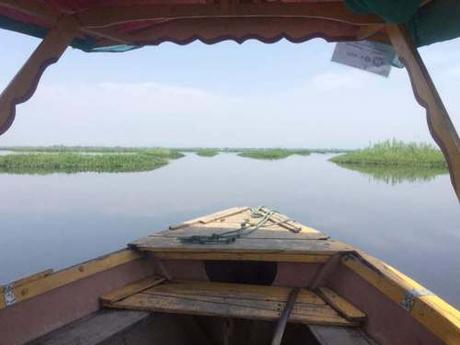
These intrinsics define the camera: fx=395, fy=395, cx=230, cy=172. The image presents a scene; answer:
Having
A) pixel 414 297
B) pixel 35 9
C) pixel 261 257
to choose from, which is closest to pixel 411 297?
pixel 414 297

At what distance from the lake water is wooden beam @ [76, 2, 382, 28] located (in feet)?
19.9

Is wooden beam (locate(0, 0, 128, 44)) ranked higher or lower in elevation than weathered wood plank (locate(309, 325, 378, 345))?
higher

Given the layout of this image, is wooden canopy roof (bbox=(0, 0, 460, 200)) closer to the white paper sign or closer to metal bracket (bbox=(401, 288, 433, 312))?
the white paper sign

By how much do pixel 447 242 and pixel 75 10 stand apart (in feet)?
37.4

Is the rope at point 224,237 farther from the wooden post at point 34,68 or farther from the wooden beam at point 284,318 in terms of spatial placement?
the wooden post at point 34,68

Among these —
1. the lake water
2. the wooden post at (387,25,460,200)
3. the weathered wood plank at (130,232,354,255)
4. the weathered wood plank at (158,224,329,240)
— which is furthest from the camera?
the lake water

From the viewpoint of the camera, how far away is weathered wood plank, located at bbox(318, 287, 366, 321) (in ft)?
9.25

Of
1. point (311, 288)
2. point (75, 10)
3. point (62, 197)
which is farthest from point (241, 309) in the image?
point (62, 197)

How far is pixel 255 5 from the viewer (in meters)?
2.46

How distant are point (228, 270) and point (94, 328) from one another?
4.95ft

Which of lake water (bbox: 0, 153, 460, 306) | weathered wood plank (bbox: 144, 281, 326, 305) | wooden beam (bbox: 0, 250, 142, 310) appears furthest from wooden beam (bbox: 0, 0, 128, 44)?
lake water (bbox: 0, 153, 460, 306)

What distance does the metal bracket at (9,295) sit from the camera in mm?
2443

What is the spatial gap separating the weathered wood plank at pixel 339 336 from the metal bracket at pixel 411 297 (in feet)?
1.21

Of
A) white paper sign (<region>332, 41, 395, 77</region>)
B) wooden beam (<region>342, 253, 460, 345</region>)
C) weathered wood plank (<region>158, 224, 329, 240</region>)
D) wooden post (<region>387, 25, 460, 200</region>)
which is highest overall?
white paper sign (<region>332, 41, 395, 77</region>)
